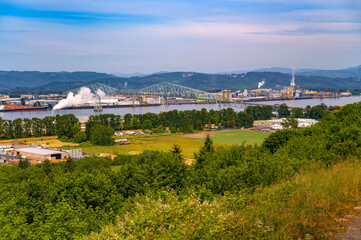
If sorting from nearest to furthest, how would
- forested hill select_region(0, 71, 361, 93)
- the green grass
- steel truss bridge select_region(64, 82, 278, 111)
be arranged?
1. the green grass
2. steel truss bridge select_region(64, 82, 278, 111)
3. forested hill select_region(0, 71, 361, 93)

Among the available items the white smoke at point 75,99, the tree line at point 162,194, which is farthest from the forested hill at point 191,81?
the tree line at point 162,194

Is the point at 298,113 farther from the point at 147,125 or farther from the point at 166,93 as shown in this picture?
the point at 166,93

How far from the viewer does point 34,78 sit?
5497 inches

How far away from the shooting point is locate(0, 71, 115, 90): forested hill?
422 feet

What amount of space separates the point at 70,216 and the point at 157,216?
105 inches

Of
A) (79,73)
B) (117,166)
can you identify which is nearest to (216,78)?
(79,73)

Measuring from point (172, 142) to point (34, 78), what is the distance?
131m

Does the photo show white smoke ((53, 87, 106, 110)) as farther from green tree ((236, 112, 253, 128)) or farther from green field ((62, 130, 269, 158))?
green field ((62, 130, 269, 158))

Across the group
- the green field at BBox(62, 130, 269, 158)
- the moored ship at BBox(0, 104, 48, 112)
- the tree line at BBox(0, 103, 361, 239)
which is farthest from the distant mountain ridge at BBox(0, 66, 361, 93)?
the tree line at BBox(0, 103, 361, 239)

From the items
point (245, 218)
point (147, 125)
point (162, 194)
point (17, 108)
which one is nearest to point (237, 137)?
point (147, 125)

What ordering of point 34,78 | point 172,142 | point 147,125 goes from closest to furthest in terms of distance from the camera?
point 172,142
point 147,125
point 34,78

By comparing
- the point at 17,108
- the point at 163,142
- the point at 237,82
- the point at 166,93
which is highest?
the point at 237,82

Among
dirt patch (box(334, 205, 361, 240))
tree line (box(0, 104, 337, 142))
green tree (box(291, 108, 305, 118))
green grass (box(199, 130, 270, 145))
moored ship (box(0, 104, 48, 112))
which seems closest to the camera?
dirt patch (box(334, 205, 361, 240))

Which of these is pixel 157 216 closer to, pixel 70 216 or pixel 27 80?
pixel 70 216
